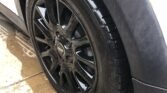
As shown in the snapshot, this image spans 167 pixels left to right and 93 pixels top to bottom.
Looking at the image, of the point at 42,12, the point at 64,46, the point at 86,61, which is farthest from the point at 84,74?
the point at 42,12

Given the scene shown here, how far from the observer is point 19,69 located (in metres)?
2.56

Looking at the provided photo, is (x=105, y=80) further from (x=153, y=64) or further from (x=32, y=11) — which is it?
(x=32, y=11)

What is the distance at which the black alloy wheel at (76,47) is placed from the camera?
1448mm

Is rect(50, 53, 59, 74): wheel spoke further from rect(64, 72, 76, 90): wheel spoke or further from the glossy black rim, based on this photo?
rect(64, 72, 76, 90): wheel spoke

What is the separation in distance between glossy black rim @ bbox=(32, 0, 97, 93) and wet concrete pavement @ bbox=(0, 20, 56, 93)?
27 centimetres

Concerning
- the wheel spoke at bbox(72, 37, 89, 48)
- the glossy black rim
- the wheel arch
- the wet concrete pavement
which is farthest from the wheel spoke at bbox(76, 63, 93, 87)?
the wet concrete pavement

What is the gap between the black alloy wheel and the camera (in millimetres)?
1448

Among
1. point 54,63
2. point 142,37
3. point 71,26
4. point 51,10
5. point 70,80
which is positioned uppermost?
point 51,10

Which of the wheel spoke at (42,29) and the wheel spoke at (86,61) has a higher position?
the wheel spoke at (42,29)

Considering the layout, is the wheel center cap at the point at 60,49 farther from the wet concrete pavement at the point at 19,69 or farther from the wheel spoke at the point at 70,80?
the wet concrete pavement at the point at 19,69

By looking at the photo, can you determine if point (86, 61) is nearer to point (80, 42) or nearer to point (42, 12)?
point (80, 42)

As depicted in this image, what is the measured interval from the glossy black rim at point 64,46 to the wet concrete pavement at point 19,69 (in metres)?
0.27

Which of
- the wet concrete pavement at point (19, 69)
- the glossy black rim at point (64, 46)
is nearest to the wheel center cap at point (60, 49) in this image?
the glossy black rim at point (64, 46)

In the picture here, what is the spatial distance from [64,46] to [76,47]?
13cm
